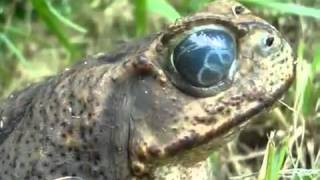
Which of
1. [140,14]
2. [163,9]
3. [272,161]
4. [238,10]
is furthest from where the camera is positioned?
[140,14]

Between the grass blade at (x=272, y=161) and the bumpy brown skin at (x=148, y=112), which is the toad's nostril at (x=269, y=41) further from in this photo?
the grass blade at (x=272, y=161)

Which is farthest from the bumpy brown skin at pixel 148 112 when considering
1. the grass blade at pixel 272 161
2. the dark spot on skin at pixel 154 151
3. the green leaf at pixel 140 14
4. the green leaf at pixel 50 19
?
the green leaf at pixel 50 19

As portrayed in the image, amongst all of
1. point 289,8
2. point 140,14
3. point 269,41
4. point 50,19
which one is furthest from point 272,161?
point 50,19

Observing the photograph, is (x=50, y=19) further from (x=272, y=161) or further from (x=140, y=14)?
(x=272, y=161)

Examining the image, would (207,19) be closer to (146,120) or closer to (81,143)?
(146,120)

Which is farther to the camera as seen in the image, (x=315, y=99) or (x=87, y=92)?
(x=315, y=99)

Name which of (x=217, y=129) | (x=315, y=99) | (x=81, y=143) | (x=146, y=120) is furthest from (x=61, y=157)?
(x=315, y=99)
